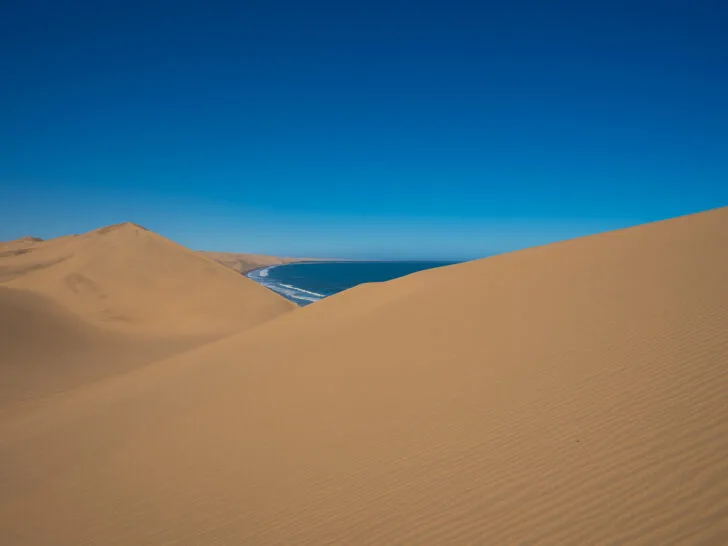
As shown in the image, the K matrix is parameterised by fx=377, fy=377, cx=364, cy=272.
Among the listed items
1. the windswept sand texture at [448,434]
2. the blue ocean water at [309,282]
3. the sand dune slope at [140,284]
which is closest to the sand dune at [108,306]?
the sand dune slope at [140,284]

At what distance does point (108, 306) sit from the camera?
24.7m

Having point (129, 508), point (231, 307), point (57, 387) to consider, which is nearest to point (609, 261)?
point (129, 508)

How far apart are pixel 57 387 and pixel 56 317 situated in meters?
8.14

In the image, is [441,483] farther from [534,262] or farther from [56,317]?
[56,317]

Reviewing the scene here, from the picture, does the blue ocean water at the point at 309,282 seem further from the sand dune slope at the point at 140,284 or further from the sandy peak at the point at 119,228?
the sandy peak at the point at 119,228

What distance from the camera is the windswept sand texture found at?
3.07 m

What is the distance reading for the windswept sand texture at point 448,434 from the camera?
3.07m

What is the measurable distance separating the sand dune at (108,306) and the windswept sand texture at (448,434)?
5577mm

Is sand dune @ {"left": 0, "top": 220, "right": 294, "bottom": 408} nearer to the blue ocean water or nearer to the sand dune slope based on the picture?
the sand dune slope

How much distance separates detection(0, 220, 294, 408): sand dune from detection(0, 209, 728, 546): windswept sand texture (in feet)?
18.3

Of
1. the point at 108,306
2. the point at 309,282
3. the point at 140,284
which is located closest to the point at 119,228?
the point at 140,284

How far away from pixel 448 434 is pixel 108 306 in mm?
27036

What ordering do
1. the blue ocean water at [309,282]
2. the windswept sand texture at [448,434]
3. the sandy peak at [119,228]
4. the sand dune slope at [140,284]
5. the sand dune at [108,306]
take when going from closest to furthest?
the windswept sand texture at [448,434], the sand dune at [108,306], the sand dune slope at [140,284], the sandy peak at [119,228], the blue ocean water at [309,282]

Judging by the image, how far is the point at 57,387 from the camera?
1157cm
